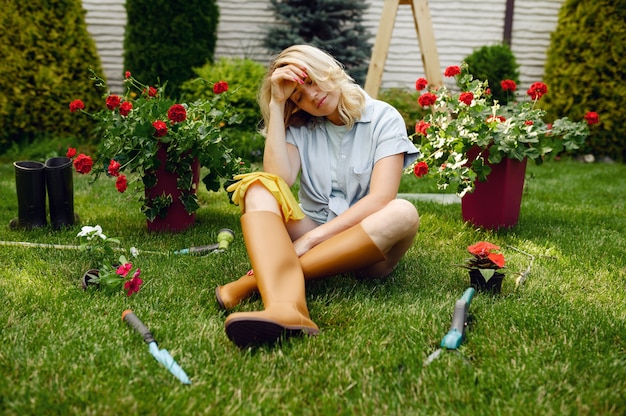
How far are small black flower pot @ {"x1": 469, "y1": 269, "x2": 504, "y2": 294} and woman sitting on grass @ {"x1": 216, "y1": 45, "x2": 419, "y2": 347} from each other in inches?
11.0

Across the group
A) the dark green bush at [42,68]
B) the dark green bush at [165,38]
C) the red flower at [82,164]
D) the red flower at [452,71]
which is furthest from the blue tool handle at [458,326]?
the dark green bush at [42,68]

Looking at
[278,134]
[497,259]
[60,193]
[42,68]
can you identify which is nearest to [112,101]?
[60,193]

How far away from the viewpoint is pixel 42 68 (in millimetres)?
5832

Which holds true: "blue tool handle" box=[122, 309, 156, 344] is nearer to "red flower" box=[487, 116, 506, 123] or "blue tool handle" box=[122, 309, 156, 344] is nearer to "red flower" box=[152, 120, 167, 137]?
"red flower" box=[152, 120, 167, 137]

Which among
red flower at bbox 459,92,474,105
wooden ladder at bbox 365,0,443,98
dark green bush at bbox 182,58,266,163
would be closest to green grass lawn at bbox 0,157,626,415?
red flower at bbox 459,92,474,105

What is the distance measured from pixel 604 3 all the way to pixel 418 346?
568 centimetres

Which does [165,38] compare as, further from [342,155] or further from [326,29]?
[342,155]

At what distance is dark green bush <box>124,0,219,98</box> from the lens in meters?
6.06

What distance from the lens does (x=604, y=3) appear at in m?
6.16

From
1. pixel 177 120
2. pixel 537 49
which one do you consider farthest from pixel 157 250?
pixel 537 49

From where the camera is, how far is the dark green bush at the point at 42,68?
19.0ft

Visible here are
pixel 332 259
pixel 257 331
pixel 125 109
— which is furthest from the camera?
pixel 125 109

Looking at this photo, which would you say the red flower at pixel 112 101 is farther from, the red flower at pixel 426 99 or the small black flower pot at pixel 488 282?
the small black flower pot at pixel 488 282

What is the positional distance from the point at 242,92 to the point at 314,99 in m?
3.55
